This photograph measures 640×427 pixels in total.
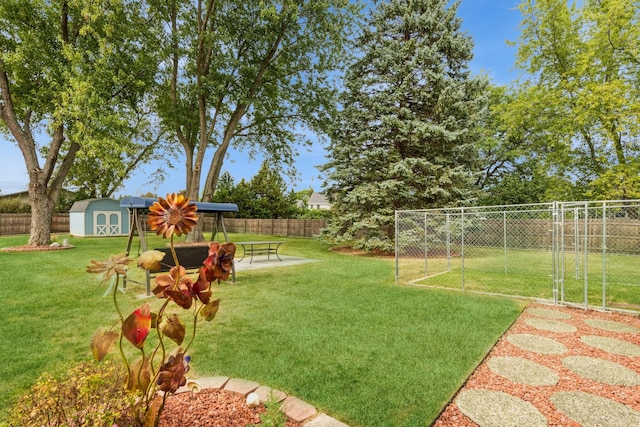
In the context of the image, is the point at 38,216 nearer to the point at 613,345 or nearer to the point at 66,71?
the point at 66,71

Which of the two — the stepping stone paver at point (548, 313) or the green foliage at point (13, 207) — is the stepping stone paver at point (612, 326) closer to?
the stepping stone paver at point (548, 313)

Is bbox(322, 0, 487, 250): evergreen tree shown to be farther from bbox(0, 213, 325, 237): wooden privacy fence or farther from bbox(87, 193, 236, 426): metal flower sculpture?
bbox(87, 193, 236, 426): metal flower sculpture

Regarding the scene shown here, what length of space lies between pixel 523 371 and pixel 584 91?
17.8 metres

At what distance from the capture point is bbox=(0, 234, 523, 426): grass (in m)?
2.51

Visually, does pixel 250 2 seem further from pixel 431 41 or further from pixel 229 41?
pixel 431 41

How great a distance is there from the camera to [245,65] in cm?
1348

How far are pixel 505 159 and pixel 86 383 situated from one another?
24.2 meters

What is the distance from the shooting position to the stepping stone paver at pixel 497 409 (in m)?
2.18

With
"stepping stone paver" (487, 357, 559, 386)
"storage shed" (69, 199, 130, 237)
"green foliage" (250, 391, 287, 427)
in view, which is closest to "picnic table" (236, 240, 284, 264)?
"stepping stone paver" (487, 357, 559, 386)

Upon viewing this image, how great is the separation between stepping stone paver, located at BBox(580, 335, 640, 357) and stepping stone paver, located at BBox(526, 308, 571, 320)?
2.74 feet

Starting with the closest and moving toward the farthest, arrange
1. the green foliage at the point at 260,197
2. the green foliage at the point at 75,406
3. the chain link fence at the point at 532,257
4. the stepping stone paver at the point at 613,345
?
the green foliage at the point at 75,406 → the stepping stone paver at the point at 613,345 → the chain link fence at the point at 532,257 → the green foliage at the point at 260,197

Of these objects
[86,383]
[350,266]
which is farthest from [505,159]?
[86,383]

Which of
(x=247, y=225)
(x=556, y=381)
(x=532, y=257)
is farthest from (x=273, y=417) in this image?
(x=247, y=225)

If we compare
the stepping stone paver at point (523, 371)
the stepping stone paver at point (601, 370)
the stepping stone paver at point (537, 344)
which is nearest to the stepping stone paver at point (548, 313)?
the stepping stone paver at point (537, 344)
